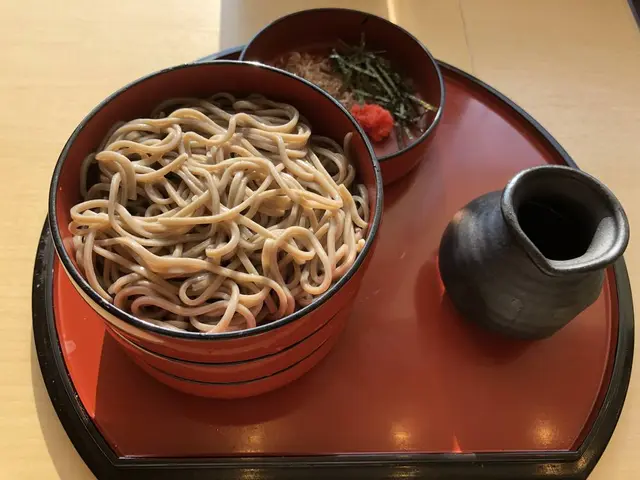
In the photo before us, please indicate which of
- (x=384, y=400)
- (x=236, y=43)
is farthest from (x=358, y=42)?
(x=384, y=400)

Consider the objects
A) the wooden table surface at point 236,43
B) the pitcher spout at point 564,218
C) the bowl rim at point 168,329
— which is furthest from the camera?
the wooden table surface at point 236,43

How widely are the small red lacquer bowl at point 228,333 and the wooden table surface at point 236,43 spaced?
322mm

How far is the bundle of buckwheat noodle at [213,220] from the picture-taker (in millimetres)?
803

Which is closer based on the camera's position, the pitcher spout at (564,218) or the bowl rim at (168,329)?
the bowl rim at (168,329)

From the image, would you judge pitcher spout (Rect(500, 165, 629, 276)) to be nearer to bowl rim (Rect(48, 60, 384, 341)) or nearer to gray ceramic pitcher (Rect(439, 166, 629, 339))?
gray ceramic pitcher (Rect(439, 166, 629, 339))

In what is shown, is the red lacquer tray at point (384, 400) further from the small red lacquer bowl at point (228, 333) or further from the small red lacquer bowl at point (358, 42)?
the small red lacquer bowl at point (358, 42)

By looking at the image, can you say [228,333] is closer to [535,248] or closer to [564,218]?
[535,248]

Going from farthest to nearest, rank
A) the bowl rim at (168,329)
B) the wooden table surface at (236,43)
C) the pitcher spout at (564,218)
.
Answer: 1. the wooden table surface at (236,43)
2. the pitcher spout at (564,218)
3. the bowl rim at (168,329)

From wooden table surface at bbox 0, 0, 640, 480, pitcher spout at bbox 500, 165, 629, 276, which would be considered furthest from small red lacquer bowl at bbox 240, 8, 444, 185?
pitcher spout at bbox 500, 165, 629, 276

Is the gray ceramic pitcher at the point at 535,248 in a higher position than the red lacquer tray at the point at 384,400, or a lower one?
→ higher

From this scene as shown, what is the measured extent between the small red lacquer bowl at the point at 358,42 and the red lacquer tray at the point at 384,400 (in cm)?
32

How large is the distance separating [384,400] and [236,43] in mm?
924

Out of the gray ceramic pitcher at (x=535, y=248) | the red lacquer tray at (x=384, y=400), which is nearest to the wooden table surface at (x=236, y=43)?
the red lacquer tray at (x=384, y=400)

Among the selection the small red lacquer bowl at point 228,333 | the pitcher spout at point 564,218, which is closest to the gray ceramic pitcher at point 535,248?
the pitcher spout at point 564,218
